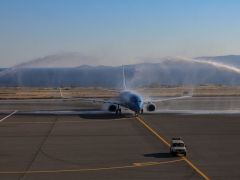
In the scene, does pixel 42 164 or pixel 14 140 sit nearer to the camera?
pixel 42 164

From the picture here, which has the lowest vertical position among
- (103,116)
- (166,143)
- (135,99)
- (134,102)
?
(103,116)

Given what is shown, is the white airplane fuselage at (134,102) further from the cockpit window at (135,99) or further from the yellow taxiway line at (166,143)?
the yellow taxiway line at (166,143)

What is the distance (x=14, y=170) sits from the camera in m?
31.1

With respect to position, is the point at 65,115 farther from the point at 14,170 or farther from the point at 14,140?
the point at 14,170

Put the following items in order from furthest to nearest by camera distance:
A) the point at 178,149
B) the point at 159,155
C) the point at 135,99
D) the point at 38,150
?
the point at 135,99
the point at 38,150
the point at 159,155
the point at 178,149

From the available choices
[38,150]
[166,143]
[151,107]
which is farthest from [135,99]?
[38,150]

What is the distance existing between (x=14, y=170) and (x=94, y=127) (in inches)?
1006

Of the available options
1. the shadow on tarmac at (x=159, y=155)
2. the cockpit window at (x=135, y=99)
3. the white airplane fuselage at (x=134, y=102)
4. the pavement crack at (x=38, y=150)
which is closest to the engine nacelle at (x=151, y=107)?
the white airplane fuselage at (x=134, y=102)

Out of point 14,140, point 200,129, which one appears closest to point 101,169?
point 14,140

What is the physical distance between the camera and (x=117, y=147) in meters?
40.9

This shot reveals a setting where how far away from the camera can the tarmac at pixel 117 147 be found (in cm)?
3039

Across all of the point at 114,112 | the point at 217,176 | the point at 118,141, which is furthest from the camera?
the point at 114,112

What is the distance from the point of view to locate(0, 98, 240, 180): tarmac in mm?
30391

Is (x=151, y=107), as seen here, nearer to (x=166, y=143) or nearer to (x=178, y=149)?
(x=166, y=143)
